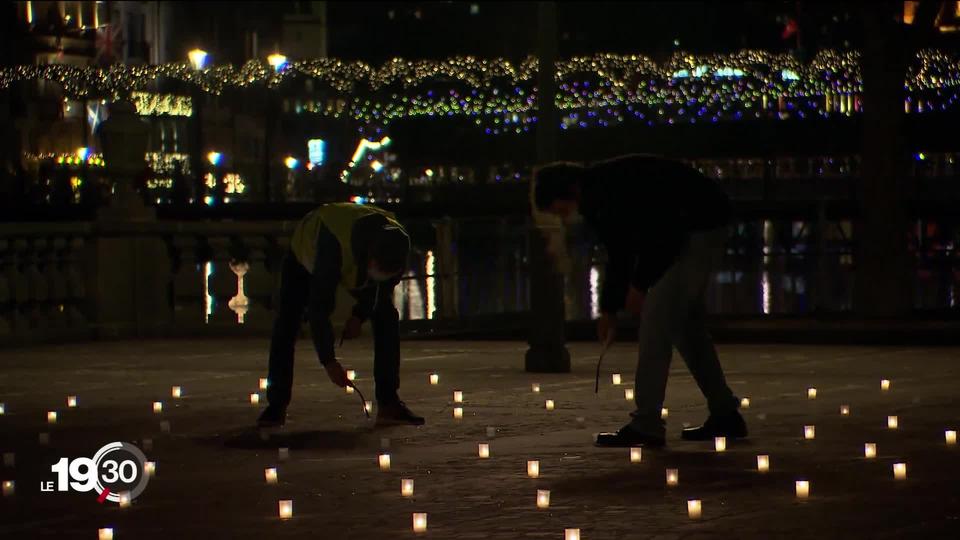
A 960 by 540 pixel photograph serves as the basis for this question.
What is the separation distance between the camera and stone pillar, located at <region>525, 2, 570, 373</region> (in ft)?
49.6

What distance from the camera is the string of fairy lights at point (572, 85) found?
56000 mm

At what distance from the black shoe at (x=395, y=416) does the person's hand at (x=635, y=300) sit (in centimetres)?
185

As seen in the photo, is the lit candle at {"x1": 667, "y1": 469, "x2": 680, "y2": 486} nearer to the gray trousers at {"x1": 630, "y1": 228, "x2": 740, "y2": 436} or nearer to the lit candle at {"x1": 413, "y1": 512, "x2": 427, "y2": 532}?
the gray trousers at {"x1": 630, "y1": 228, "x2": 740, "y2": 436}

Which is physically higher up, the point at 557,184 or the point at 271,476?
the point at 557,184

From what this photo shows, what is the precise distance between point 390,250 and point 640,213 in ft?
4.55

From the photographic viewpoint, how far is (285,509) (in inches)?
323

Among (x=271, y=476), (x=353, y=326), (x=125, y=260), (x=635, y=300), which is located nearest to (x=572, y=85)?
(x=125, y=260)

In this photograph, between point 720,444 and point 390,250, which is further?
point 390,250

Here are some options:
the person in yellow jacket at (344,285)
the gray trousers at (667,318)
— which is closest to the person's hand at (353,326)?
the person in yellow jacket at (344,285)

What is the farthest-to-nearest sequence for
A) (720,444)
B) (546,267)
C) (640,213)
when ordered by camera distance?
(546,267), (720,444), (640,213)

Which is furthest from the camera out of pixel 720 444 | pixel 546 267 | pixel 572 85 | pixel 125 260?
pixel 572 85

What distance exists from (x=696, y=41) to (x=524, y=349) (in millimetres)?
64879

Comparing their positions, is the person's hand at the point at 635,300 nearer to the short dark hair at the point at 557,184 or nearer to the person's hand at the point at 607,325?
the person's hand at the point at 607,325

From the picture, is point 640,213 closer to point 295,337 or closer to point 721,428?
point 721,428
